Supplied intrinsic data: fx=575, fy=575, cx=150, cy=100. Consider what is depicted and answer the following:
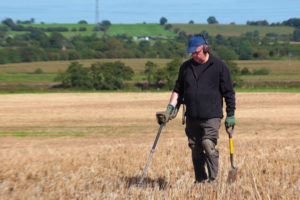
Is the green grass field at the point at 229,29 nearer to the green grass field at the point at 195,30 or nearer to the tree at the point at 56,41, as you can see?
the green grass field at the point at 195,30

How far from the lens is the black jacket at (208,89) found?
7727mm

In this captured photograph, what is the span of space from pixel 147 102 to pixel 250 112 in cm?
1066

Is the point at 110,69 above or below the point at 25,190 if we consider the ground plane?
below

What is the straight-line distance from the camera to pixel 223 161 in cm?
998

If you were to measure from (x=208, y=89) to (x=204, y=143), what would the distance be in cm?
73

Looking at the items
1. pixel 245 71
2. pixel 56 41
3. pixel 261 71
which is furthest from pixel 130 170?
pixel 56 41

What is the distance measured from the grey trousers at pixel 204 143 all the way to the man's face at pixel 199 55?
817mm

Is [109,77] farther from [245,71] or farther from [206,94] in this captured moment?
[206,94]

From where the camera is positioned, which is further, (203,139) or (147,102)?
(147,102)

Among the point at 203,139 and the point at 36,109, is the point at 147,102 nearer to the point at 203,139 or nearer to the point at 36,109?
the point at 36,109

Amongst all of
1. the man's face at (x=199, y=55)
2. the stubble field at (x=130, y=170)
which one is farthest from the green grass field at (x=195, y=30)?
the man's face at (x=199, y=55)

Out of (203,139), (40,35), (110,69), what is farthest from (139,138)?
(40,35)

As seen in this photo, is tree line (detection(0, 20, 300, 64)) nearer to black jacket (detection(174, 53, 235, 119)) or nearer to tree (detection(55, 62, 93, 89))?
tree (detection(55, 62, 93, 89))

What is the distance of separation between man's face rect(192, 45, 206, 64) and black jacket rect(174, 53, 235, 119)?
0.09 meters
